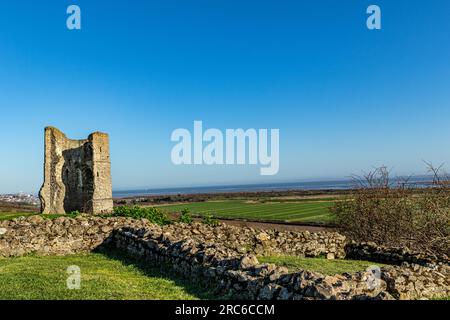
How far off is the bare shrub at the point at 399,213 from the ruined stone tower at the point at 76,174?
17948 mm

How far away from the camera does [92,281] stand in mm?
10906

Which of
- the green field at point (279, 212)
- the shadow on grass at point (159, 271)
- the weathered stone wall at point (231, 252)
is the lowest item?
the green field at point (279, 212)

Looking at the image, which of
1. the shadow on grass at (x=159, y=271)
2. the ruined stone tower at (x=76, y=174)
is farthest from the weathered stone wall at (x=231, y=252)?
the ruined stone tower at (x=76, y=174)

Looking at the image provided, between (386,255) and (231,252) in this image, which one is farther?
(386,255)

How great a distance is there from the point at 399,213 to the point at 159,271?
46.8 feet

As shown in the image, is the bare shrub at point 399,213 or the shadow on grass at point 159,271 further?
the bare shrub at point 399,213

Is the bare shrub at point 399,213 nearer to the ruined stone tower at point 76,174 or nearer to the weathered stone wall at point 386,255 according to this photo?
the weathered stone wall at point 386,255

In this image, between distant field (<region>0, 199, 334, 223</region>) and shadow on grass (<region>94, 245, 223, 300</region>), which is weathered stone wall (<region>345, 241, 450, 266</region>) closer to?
shadow on grass (<region>94, 245, 223, 300</region>)

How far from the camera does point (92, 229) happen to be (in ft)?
60.4

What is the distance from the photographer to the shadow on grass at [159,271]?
34.6 ft

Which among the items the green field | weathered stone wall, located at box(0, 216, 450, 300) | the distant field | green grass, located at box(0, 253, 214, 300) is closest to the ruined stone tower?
the distant field

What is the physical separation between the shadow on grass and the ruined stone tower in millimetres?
13747

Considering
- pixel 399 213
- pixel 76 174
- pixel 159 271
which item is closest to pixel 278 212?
pixel 76 174

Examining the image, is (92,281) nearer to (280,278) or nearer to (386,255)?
(280,278)
